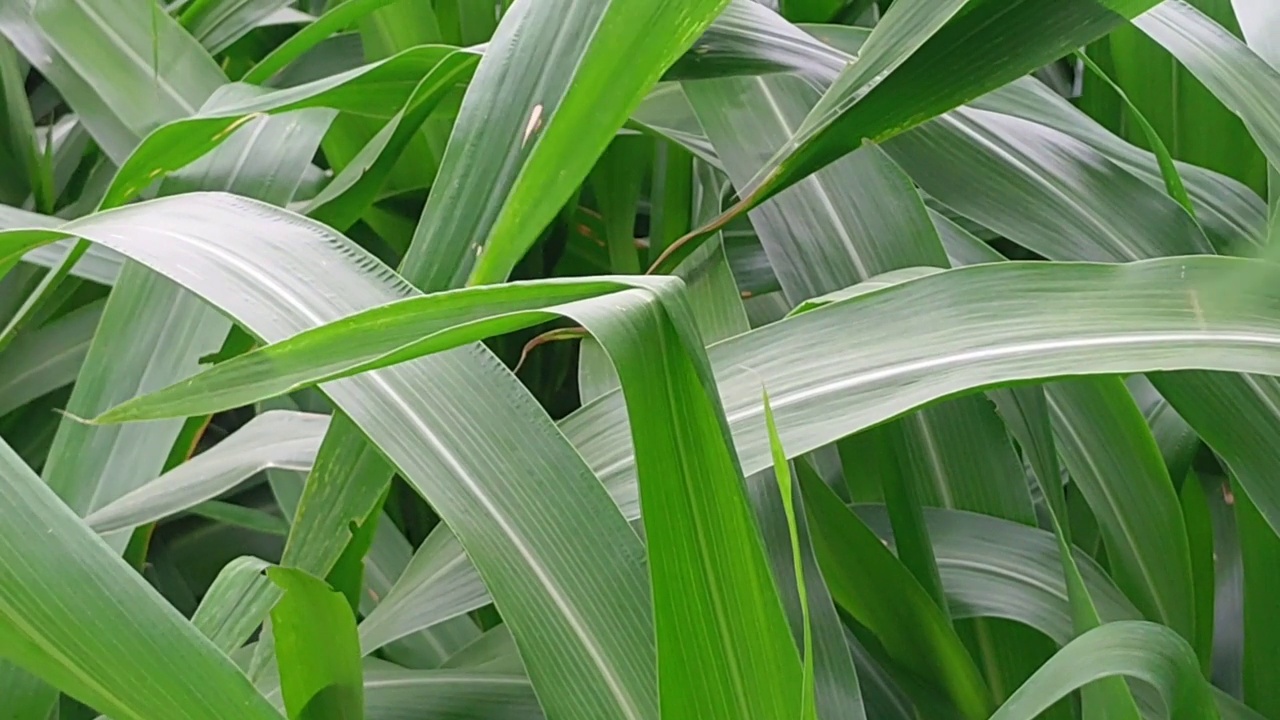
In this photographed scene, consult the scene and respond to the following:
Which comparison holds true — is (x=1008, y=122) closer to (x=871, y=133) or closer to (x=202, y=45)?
(x=871, y=133)

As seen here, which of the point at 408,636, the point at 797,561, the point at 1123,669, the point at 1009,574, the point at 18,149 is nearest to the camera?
the point at 797,561

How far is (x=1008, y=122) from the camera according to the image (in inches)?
17.6

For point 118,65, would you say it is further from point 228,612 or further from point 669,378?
point 669,378

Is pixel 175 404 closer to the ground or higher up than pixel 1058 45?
closer to the ground

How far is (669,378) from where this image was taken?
20 centimetres

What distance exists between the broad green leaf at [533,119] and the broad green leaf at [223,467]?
14 centimetres

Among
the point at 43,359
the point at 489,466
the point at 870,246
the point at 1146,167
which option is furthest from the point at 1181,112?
the point at 43,359

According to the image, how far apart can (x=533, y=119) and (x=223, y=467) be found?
→ 22 centimetres

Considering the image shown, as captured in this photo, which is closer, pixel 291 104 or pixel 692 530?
pixel 692 530

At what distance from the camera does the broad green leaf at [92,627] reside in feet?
0.74

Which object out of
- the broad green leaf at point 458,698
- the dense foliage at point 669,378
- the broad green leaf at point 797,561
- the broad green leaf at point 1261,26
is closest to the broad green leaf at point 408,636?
the dense foliage at point 669,378

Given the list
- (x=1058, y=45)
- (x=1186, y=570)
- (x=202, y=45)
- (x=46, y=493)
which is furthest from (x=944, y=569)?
(x=202, y=45)

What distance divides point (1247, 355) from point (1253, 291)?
0.03 meters

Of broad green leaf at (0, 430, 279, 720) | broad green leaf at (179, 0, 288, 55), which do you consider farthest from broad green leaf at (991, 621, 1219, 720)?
broad green leaf at (179, 0, 288, 55)
